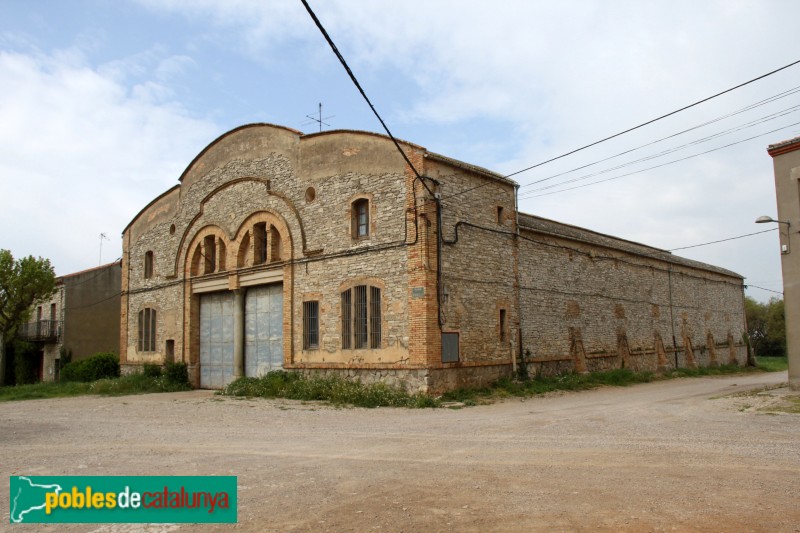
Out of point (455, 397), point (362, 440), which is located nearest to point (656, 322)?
point (455, 397)

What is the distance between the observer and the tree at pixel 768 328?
5006 centimetres

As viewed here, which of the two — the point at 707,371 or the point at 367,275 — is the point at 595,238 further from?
the point at 367,275

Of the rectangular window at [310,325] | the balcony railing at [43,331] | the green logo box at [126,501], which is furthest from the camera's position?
the balcony railing at [43,331]

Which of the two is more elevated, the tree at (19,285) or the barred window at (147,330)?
the tree at (19,285)

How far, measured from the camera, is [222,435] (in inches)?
443

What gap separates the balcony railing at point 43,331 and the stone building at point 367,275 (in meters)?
8.70

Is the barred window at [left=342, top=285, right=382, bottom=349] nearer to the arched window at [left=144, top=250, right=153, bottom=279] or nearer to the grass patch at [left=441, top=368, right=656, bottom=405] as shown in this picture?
the grass patch at [left=441, top=368, right=656, bottom=405]

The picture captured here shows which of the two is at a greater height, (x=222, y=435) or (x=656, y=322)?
(x=656, y=322)

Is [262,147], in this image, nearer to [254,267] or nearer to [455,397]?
[254,267]

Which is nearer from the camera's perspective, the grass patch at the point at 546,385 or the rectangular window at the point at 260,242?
the grass patch at the point at 546,385

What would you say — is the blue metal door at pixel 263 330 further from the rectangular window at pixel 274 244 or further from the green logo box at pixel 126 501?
the green logo box at pixel 126 501

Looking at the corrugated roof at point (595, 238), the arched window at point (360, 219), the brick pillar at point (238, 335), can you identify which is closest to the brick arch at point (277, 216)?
the brick pillar at point (238, 335)

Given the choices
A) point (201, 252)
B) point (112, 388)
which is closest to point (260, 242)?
point (201, 252)

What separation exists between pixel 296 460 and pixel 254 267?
45.1 feet
